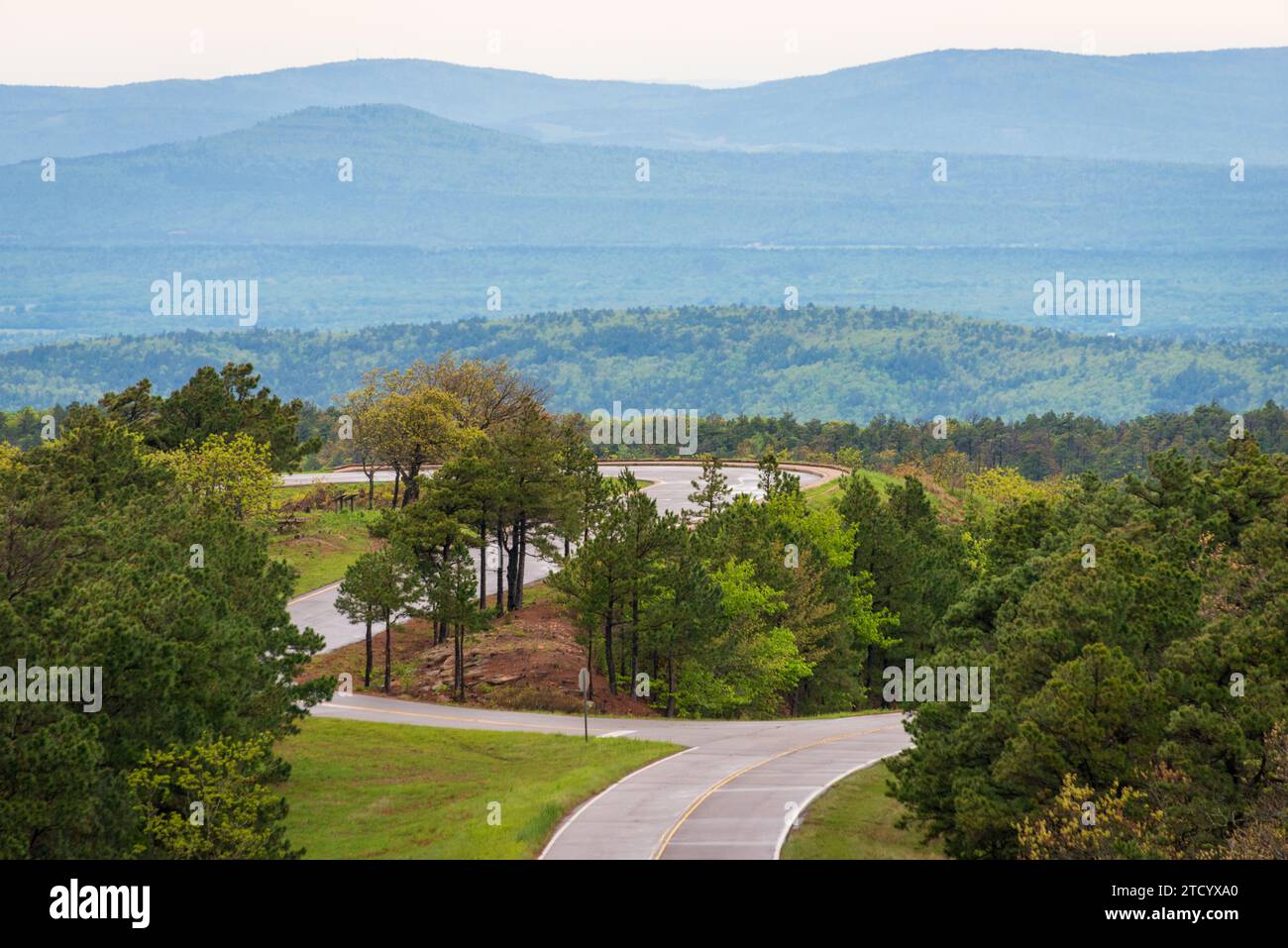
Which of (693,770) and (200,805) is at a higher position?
(200,805)

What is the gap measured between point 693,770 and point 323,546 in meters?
43.4

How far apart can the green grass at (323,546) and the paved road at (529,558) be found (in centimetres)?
160

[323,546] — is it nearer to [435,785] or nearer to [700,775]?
[435,785]

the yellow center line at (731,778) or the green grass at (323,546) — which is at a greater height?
the green grass at (323,546)

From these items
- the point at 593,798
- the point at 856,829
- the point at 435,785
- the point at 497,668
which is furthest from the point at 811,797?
the point at 497,668

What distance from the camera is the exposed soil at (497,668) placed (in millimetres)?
69188

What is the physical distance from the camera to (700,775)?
51.8 m

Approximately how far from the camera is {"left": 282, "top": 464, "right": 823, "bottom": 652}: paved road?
7638cm

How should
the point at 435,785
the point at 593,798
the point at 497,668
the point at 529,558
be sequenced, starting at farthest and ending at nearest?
the point at 529,558, the point at 497,668, the point at 435,785, the point at 593,798

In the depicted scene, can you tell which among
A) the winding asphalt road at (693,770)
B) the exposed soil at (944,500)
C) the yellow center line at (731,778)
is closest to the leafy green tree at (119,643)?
the winding asphalt road at (693,770)

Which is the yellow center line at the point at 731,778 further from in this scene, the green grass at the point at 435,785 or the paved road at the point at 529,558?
the paved road at the point at 529,558

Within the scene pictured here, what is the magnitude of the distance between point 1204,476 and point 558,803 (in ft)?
82.9
